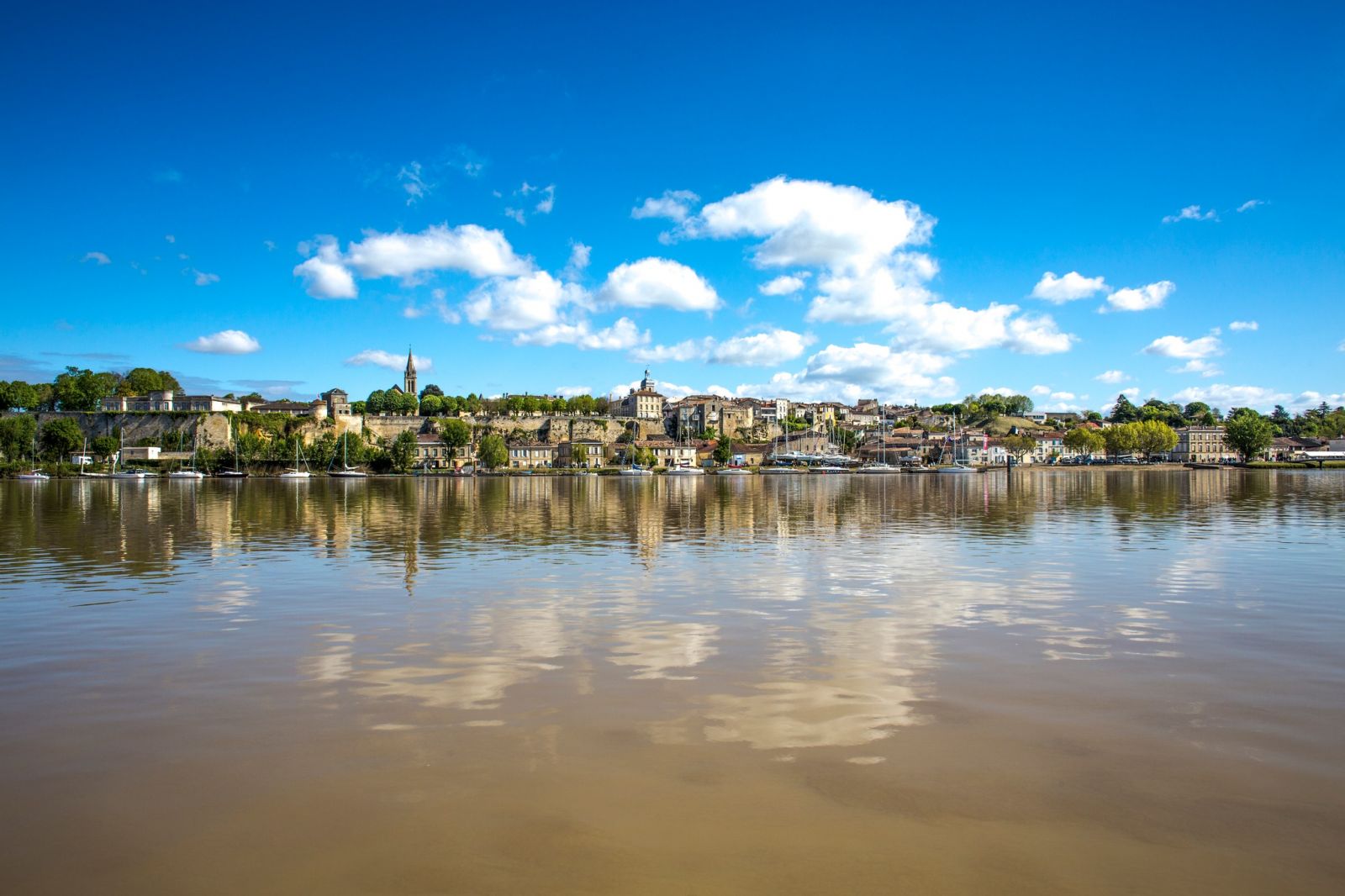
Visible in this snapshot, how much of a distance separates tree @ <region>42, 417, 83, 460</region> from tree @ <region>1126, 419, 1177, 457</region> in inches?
6319

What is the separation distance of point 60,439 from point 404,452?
1595 inches

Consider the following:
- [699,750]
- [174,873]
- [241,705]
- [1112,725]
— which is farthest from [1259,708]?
[241,705]

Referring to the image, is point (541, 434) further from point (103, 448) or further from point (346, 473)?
point (103, 448)

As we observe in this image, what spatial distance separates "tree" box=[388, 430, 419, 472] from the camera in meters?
111

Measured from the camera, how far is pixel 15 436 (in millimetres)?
98500

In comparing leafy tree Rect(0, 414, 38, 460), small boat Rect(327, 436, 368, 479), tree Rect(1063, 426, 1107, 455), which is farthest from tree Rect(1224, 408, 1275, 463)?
leafy tree Rect(0, 414, 38, 460)

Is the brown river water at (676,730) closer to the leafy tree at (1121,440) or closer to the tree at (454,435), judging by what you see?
the tree at (454,435)

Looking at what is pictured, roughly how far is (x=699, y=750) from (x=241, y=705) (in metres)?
4.62

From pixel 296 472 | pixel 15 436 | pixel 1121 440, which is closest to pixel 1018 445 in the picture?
pixel 1121 440

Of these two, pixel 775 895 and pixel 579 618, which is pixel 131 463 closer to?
pixel 579 618

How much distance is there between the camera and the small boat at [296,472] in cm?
9594

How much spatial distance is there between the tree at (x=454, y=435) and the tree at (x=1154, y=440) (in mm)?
113483

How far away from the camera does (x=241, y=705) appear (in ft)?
26.4

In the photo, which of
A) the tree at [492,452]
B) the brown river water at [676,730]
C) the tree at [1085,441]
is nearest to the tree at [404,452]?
the tree at [492,452]
